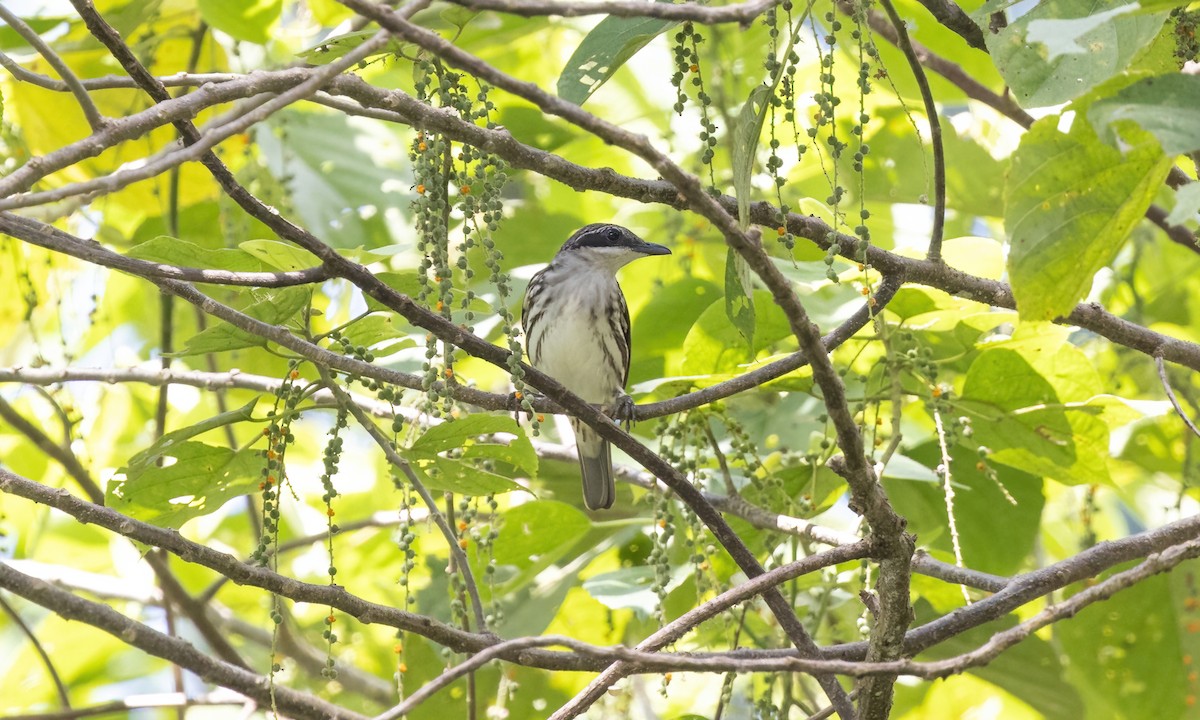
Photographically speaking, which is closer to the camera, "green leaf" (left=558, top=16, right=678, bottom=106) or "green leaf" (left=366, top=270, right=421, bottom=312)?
"green leaf" (left=558, top=16, right=678, bottom=106)

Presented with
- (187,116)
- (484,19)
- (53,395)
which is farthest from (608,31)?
(53,395)

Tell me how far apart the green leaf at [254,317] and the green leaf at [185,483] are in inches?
13.3

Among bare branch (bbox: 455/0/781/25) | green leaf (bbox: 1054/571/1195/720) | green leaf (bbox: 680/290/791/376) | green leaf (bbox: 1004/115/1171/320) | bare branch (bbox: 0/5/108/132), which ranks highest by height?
green leaf (bbox: 680/290/791/376)

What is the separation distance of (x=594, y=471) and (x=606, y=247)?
42.5 inches

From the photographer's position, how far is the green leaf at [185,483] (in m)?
3.10

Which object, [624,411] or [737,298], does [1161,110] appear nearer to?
[737,298]

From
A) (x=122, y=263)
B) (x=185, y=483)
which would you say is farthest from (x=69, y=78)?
(x=185, y=483)

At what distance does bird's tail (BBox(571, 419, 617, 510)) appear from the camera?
4.97m

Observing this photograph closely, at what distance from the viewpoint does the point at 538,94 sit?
1910 millimetres

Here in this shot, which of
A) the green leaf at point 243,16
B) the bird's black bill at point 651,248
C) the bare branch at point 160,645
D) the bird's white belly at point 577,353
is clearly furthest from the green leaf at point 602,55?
the bird's white belly at point 577,353

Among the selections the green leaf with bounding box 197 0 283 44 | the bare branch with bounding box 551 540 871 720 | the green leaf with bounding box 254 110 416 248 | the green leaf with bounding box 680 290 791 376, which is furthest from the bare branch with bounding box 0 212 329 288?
the green leaf with bounding box 254 110 416 248

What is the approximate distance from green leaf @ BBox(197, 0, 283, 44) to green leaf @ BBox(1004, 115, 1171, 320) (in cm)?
290

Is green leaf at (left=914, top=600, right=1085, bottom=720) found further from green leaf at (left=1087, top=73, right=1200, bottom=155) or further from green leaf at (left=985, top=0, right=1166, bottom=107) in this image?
green leaf at (left=1087, top=73, right=1200, bottom=155)

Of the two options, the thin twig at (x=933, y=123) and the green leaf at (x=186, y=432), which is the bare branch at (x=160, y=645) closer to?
the green leaf at (x=186, y=432)
